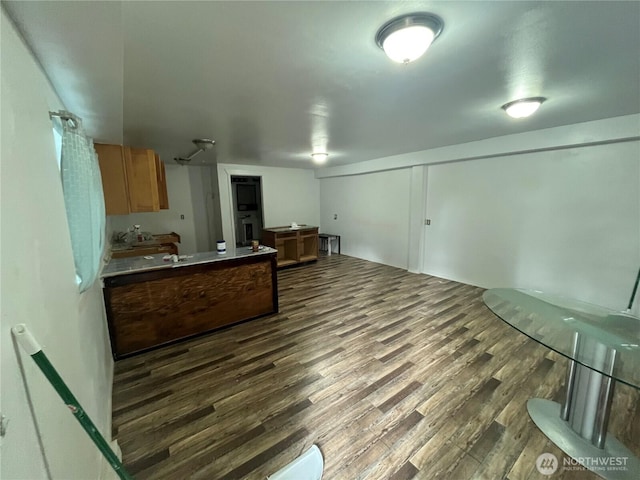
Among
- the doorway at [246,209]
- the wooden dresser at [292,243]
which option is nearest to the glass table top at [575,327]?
the wooden dresser at [292,243]

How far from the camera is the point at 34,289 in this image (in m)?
0.79

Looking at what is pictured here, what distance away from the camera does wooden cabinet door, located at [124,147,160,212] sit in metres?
2.40

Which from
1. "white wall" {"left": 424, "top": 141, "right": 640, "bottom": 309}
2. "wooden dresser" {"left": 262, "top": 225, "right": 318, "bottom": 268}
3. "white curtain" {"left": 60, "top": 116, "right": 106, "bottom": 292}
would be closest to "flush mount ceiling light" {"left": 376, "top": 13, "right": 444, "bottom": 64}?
"white curtain" {"left": 60, "top": 116, "right": 106, "bottom": 292}

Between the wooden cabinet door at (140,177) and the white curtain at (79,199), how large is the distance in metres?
1.14

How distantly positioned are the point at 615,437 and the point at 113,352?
159 inches

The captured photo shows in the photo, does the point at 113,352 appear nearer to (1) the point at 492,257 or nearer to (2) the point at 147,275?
(2) the point at 147,275

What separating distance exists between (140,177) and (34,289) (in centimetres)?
205

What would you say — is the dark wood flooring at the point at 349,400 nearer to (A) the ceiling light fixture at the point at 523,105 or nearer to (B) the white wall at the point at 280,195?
(A) the ceiling light fixture at the point at 523,105

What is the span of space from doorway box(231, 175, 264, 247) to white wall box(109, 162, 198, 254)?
1.39 meters

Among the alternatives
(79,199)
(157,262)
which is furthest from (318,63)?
(157,262)

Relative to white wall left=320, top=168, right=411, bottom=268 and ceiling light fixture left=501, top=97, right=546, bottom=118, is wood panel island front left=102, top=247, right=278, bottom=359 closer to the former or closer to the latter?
ceiling light fixture left=501, top=97, right=546, bottom=118

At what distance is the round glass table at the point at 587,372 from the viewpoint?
4.50 ft

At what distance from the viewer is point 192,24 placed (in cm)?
118

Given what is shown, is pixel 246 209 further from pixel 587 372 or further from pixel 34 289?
pixel 587 372
